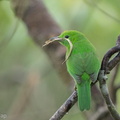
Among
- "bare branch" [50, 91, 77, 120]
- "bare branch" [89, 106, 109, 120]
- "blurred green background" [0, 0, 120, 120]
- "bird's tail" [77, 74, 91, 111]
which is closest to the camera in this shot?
"bare branch" [50, 91, 77, 120]

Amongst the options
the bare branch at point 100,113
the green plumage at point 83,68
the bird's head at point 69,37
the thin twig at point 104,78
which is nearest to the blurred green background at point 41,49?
the bare branch at point 100,113

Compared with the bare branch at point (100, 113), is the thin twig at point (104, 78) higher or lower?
higher

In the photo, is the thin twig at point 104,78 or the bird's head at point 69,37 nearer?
the thin twig at point 104,78

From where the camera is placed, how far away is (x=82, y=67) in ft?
5.65

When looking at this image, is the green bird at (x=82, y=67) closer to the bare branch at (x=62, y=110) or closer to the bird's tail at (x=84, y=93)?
the bird's tail at (x=84, y=93)

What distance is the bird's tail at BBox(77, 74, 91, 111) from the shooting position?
157cm

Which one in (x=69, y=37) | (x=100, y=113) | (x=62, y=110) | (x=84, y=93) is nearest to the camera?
(x=62, y=110)

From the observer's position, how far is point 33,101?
3.70m

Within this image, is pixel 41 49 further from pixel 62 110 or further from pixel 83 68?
pixel 62 110

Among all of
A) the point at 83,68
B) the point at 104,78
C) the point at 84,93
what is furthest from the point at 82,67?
the point at 104,78

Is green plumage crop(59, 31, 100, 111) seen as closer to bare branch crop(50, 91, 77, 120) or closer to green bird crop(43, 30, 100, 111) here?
green bird crop(43, 30, 100, 111)

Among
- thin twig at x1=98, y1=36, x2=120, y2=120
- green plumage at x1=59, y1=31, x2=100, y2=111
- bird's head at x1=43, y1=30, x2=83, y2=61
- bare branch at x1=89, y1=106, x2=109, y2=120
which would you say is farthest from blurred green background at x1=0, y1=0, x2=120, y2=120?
thin twig at x1=98, y1=36, x2=120, y2=120

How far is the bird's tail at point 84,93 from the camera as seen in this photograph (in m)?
1.57

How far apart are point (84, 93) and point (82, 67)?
5.3 inches
